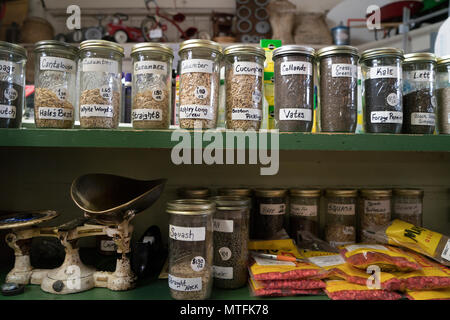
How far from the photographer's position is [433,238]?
915mm

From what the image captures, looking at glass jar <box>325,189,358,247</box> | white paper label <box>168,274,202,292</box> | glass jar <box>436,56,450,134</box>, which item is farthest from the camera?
glass jar <box>325,189,358,247</box>

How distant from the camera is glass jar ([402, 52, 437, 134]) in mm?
836

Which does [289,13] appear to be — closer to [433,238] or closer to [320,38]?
[320,38]

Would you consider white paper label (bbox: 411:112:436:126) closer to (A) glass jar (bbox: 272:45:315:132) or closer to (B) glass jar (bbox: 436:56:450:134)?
(B) glass jar (bbox: 436:56:450:134)

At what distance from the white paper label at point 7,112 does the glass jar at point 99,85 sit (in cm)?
20

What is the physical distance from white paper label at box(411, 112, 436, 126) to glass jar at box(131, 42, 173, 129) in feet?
2.26

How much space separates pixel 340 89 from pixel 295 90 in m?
0.12

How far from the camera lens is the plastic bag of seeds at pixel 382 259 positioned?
2.71 feet

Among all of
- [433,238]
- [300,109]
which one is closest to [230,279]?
[300,109]

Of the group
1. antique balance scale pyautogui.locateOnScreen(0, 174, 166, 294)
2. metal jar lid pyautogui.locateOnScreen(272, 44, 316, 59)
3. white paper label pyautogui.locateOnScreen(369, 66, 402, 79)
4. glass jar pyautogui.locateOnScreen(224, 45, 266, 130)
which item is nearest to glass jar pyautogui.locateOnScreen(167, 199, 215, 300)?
antique balance scale pyautogui.locateOnScreen(0, 174, 166, 294)

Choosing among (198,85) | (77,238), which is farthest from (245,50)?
(77,238)

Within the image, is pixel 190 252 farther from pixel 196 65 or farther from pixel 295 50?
pixel 295 50

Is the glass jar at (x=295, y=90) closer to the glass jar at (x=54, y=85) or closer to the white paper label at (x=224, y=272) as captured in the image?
the white paper label at (x=224, y=272)

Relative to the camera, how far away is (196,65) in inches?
31.2
